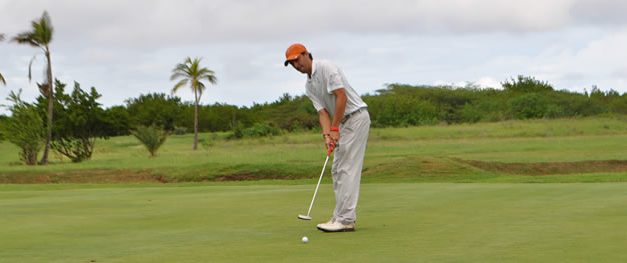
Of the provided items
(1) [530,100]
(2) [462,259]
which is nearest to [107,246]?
(2) [462,259]

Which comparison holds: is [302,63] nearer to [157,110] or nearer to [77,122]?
→ [77,122]

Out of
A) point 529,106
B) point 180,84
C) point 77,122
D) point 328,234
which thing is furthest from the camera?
point 529,106

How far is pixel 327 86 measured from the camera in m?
9.55

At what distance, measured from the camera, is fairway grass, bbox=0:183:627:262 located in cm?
753

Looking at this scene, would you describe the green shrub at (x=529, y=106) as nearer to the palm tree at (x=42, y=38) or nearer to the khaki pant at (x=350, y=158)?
the palm tree at (x=42, y=38)

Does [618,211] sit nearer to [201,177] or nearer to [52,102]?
[201,177]

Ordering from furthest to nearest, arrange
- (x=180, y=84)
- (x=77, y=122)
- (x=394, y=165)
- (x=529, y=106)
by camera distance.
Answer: (x=529, y=106) → (x=180, y=84) → (x=77, y=122) → (x=394, y=165)

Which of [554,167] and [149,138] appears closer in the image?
[554,167]

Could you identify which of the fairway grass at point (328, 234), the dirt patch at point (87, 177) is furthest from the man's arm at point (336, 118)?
the dirt patch at point (87, 177)

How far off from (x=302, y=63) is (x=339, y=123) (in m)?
0.68

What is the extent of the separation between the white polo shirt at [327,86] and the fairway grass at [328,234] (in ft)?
4.09

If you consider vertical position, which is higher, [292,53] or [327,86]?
[292,53]

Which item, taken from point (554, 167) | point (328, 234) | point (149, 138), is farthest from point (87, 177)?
point (328, 234)

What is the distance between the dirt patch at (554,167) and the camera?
32031mm
